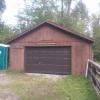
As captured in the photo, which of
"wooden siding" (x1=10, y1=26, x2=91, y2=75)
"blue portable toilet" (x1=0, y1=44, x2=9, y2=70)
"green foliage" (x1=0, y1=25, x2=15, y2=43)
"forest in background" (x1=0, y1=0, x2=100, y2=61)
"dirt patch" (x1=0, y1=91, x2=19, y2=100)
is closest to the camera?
"dirt patch" (x1=0, y1=91, x2=19, y2=100)

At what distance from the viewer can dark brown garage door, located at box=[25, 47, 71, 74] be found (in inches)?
751

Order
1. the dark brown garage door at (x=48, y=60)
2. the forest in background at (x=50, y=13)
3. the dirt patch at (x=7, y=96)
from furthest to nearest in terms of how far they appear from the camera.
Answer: the forest in background at (x=50, y=13) → the dark brown garage door at (x=48, y=60) → the dirt patch at (x=7, y=96)

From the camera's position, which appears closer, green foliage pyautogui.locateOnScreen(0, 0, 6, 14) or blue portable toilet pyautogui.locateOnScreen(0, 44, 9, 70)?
blue portable toilet pyautogui.locateOnScreen(0, 44, 9, 70)

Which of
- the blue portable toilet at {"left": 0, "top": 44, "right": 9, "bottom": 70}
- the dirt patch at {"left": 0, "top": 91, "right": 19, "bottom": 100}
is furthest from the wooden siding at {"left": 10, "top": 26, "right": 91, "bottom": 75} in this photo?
the dirt patch at {"left": 0, "top": 91, "right": 19, "bottom": 100}

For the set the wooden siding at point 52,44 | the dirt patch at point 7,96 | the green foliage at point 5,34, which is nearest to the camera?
the dirt patch at point 7,96

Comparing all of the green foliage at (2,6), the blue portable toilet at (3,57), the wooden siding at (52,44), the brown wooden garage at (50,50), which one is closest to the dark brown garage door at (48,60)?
the brown wooden garage at (50,50)

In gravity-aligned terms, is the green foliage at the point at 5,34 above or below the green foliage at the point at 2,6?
below

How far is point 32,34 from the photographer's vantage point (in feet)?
65.0

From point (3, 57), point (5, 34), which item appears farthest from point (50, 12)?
point (3, 57)

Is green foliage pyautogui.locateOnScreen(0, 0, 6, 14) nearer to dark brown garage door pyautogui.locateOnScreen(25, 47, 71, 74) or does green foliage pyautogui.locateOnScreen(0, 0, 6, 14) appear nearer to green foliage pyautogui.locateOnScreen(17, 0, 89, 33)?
green foliage pyautogui.locateOnScreen(17, 0, 89, 33)

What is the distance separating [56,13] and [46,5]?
9.18ft

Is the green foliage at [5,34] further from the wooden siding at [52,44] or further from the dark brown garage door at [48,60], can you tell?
the dark brown garage door at [48,60]

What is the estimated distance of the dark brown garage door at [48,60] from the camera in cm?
1908

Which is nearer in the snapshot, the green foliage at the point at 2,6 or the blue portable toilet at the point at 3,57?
the blue portable toilet at the point at 3,57
